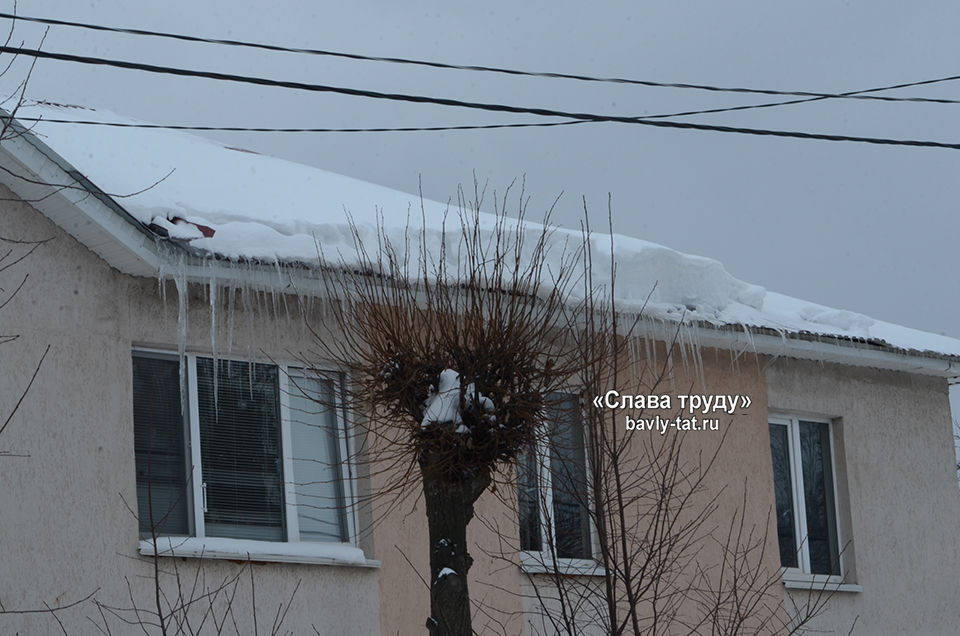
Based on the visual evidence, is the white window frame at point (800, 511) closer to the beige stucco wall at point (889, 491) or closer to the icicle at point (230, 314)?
the beige stucco wall at point (889, 491)

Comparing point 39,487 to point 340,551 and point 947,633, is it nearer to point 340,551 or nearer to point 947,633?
point 340,551

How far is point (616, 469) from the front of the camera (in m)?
6.91

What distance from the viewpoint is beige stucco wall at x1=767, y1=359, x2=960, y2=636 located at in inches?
416

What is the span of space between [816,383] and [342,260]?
466 cm

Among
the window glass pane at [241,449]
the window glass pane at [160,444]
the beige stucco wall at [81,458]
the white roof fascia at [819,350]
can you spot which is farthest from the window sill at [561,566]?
the window glass pane at [160,444]

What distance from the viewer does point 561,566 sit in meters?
8.93

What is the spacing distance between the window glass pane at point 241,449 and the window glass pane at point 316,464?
13cm

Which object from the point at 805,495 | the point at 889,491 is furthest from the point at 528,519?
the point at 889,491

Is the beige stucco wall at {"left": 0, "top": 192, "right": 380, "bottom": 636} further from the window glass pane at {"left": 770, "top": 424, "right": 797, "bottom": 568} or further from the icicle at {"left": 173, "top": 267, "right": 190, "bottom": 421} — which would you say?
the window glass pane at {"left": 770, "top": 424, "right": 797, "bottom": 568}

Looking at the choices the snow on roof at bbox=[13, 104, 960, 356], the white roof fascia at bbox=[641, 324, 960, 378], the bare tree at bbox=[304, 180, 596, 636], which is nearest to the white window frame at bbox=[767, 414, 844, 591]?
the white roof fascia at bbox=[641, 324, 960, 378]

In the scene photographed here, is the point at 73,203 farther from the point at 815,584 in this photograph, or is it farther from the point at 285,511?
the point at 815,584

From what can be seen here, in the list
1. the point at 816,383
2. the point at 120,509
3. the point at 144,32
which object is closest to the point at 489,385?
the point at 120,509

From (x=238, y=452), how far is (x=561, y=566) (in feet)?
7.70

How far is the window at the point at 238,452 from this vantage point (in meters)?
7.54
